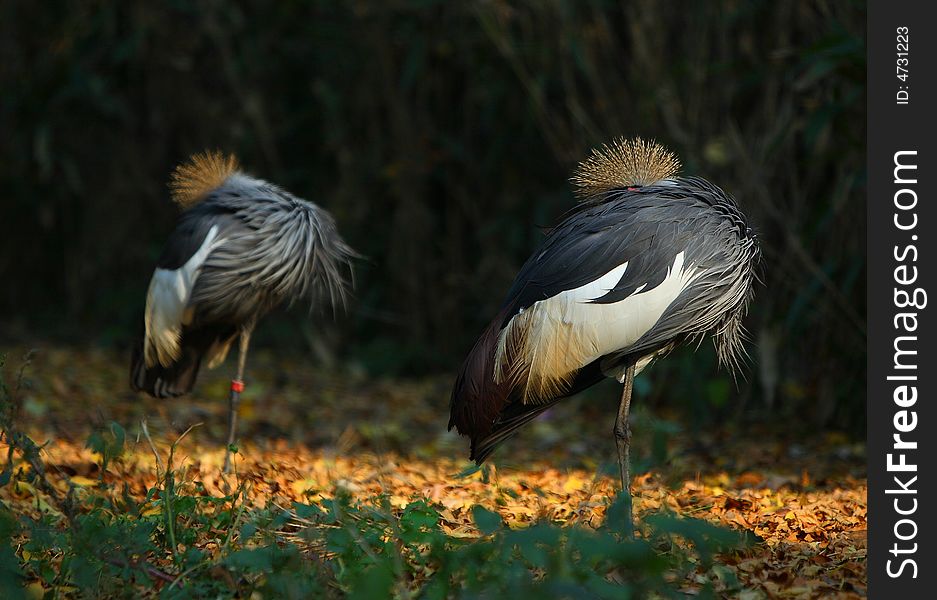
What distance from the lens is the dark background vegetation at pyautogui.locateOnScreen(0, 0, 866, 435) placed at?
5867 millimetres

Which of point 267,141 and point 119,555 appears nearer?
point 119,555

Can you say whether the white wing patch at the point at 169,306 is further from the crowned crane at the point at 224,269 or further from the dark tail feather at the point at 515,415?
the dark tail feather at the point at 515,415

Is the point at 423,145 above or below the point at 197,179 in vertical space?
above

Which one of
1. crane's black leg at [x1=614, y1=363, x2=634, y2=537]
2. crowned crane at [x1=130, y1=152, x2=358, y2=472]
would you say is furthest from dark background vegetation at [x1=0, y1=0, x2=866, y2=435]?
crane's black leg at [x1=614, y1=363, x2=634, y2=537]

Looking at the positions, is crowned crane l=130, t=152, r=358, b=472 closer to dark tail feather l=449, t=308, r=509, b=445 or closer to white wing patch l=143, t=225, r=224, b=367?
white wing patch l=143, t=225, r=224, b=367

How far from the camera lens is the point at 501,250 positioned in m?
7.75

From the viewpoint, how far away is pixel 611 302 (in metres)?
3.45

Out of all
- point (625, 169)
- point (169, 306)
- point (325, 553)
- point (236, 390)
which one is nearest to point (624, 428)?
point (625, 169)

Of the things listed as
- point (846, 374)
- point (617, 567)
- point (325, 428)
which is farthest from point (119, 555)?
point (846, 374)

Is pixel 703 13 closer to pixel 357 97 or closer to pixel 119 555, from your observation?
pixel 357 97

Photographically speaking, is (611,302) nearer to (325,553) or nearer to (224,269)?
(325,553)

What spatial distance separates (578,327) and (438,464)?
192 centimetres

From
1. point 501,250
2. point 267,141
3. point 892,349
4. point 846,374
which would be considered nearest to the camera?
point 892,349

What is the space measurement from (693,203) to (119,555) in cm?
209
